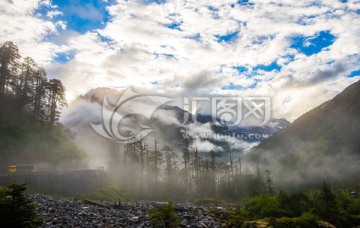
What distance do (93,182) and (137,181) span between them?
30081mm

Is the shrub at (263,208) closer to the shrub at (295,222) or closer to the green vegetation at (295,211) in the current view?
the green vegetation at (295,211)

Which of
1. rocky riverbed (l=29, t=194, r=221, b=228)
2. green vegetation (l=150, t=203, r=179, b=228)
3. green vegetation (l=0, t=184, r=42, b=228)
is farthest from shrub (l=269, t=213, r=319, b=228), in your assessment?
green vegetation (l=0, t=184, r=42, b=228)

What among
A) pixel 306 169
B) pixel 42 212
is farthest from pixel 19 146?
pixel 306 169

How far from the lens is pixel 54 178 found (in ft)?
139

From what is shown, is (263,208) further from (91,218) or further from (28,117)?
(28,117)

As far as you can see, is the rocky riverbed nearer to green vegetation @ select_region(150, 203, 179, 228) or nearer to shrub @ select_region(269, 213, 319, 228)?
green vegetation @ select_region(150, 203, 179, 228)

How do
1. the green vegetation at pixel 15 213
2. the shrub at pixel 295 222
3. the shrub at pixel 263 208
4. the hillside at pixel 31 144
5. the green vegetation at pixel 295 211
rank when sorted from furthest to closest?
the hillside at pixel 31 144
the shrub at pixel 263 208
the green vegetation at pixel 295 211
the shrub at pixel 295 222
the green vegetation at pixel 15 213

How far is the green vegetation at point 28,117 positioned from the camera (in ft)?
172

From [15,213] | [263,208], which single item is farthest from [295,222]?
[15,213]

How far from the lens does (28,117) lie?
2589 inches

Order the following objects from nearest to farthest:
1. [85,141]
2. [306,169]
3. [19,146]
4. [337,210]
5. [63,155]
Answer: [337,210]
[19,146]
[63,155]
[85,141]
[306,169]

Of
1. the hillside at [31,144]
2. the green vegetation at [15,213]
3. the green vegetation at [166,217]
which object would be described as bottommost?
the green vegetation at [166,217]

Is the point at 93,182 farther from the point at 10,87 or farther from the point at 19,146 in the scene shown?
the point at 10,87

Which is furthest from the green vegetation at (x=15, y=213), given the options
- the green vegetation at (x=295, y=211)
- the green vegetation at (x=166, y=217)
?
the green vegetation at (x=295, y=211)
